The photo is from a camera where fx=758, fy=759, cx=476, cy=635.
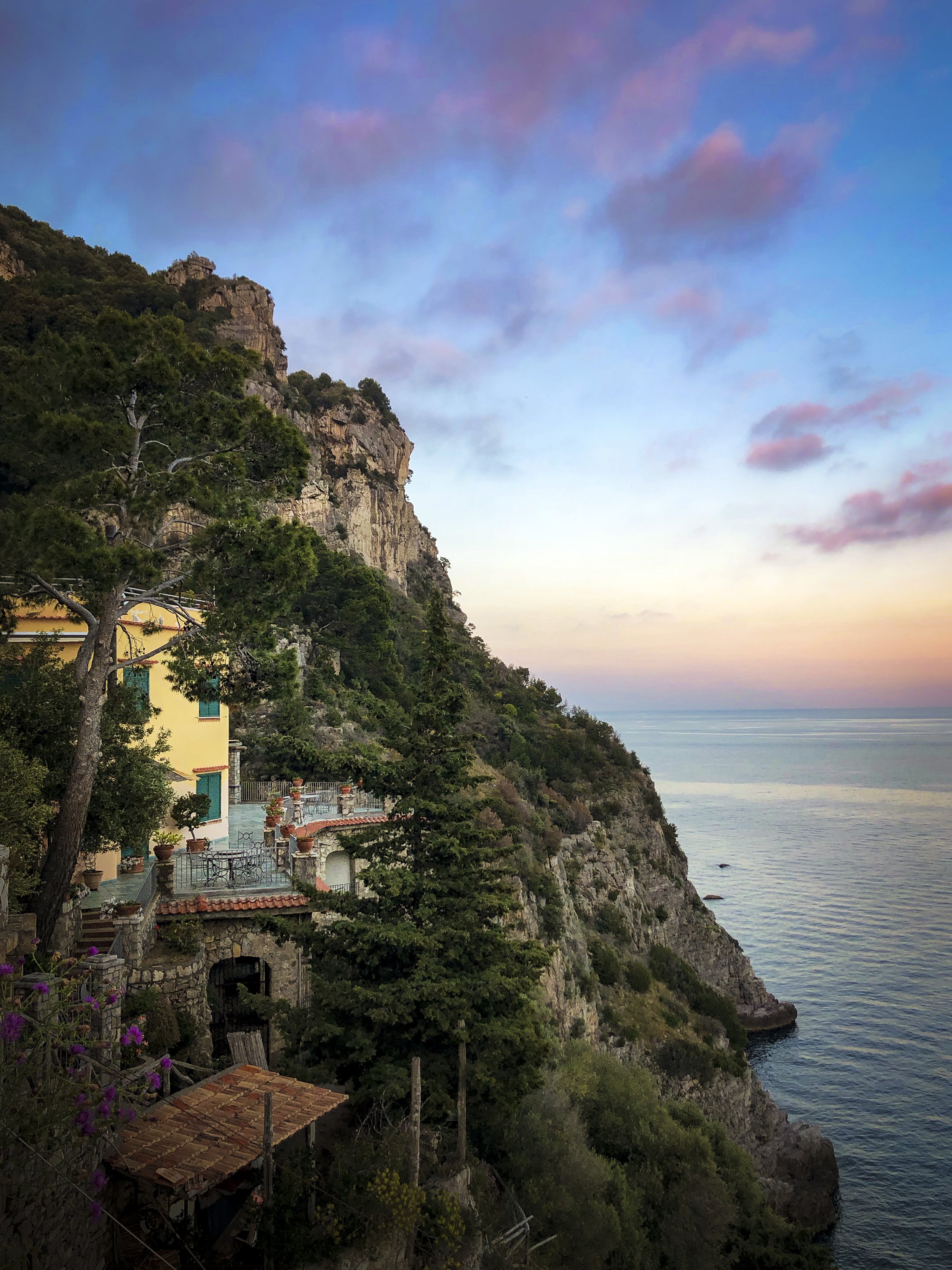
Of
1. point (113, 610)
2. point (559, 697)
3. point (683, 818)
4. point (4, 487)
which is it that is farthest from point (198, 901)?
point (683, 818)

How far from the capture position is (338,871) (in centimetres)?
2152

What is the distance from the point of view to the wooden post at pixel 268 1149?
8414mm

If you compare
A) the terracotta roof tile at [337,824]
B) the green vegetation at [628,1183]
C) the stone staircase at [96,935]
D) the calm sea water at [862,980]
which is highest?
the terracotta roof tile at [337,824]

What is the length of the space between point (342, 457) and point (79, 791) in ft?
194

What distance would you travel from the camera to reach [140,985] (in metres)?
13.2

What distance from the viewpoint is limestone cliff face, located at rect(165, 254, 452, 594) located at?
58.1 meters

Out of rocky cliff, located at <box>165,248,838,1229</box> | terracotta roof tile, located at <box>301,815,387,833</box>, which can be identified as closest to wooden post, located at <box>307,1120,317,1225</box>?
terracotta roof tile, located at <box>301,815,387,833</box>

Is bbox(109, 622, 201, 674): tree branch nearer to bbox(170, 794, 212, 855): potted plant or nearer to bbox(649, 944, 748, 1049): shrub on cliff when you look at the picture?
bbox(170, 794, 212, 855): potted plant

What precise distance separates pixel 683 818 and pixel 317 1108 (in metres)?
100

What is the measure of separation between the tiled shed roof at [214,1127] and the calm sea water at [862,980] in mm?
25211

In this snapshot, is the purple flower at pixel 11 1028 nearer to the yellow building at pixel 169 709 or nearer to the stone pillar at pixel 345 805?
the yellow building at pixel 169 709

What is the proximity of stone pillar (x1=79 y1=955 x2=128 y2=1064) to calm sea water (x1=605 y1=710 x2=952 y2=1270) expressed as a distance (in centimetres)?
2683

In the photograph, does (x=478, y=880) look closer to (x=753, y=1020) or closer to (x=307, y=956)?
(x=307, y=956)

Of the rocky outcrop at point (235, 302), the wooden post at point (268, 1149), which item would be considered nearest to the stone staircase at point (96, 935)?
the wooden post at point (268, 1149)
